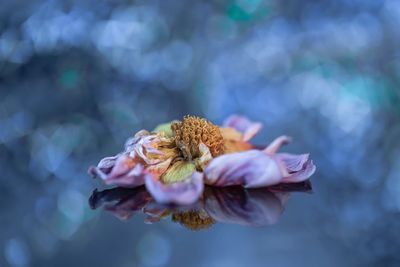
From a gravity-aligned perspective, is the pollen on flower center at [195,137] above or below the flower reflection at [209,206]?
above

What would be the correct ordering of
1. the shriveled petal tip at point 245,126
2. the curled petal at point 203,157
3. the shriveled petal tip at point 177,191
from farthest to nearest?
the shriveled petal tip at point 245,126
the curled petal at point 203,157
the shriveled petal tip at point 177,191

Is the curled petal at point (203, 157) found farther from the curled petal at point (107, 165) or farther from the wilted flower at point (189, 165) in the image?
the curled petal at point (107, 165)

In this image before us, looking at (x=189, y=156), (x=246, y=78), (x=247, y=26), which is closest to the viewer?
(x=189, y=156)

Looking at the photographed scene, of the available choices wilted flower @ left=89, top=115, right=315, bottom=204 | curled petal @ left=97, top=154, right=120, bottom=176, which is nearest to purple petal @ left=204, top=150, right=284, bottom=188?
wilted flower @ left=89, top=115, right=315, bottom=204

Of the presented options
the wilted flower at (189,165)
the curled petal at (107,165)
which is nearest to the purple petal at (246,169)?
the wilted flower at (189,165)

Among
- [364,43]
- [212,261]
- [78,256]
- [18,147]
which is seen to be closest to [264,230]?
[212,261]

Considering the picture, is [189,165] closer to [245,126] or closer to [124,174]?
[124,174]

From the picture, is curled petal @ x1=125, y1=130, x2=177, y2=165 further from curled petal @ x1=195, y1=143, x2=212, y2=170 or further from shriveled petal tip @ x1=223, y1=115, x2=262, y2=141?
shriveled petal tip @ x1=223, y1=115, x2=262, y2=141

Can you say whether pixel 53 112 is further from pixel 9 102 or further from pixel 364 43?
pixel 364 43
